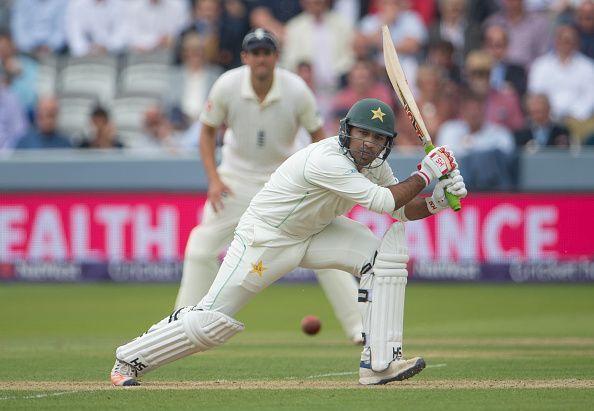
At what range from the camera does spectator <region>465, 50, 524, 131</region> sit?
1488 centimetres

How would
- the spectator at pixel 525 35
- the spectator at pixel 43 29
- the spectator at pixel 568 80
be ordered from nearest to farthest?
the spectator at pixel 568 80, the spectator at pixel 525 35, the spectator at pixel 43 29

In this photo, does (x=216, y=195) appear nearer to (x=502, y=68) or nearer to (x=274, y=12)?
(x=502, y=68)

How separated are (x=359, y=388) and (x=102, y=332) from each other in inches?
178

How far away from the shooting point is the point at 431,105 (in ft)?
49.9

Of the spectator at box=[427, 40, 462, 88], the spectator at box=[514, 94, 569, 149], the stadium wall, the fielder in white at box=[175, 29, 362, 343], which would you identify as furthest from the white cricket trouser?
the spectator at box=[427, 40, 462, 88]

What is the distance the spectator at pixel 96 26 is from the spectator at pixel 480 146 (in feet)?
17.0

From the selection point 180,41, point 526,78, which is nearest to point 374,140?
point 526,78

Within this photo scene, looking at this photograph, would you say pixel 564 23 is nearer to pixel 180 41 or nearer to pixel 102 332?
pixel 180 41

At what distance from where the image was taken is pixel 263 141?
923 cm

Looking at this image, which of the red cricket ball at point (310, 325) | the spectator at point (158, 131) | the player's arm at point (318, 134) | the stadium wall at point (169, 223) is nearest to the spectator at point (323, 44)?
the spectator at point (158, 131)

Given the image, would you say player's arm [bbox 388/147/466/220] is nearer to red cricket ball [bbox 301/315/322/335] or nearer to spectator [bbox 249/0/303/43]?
red cricket ball [bbox 301/315/322/335]

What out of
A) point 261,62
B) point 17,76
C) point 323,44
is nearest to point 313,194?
point 261,62

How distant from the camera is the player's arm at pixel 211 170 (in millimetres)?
8969

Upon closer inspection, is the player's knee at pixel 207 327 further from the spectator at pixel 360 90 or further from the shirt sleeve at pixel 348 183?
the spectator at pixel 360 90
